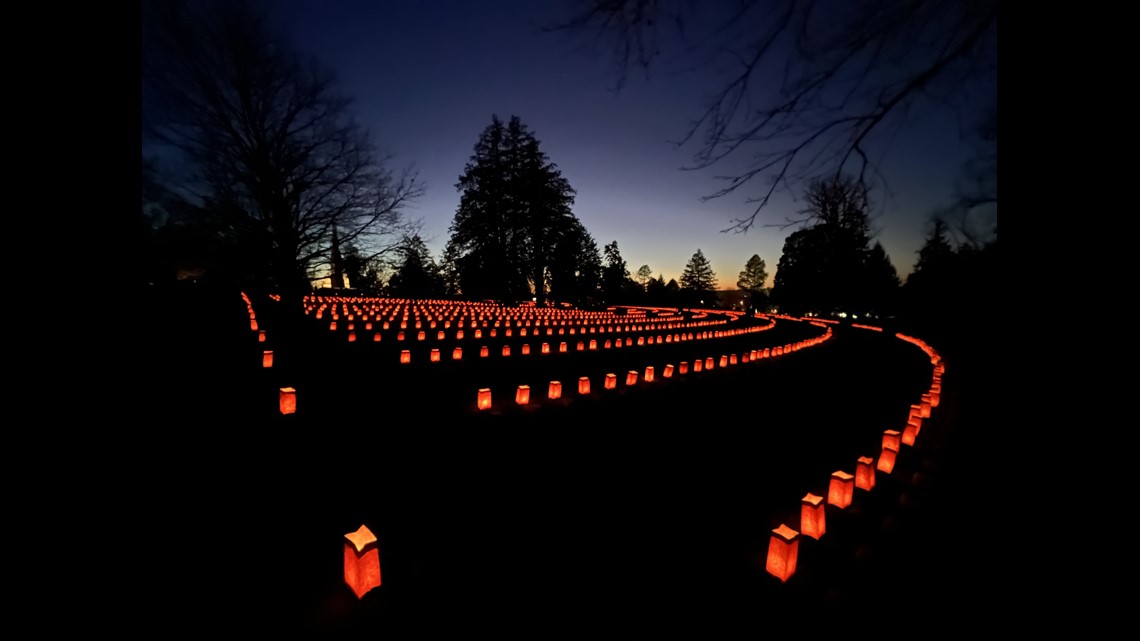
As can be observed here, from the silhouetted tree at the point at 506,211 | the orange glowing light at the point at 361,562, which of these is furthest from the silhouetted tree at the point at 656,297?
the orange glowing light at the point at 361,562

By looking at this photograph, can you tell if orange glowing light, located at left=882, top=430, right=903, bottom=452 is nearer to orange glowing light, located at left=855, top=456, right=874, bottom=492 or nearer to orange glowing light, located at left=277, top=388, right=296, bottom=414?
orange glowing light, located at left=855, top=456, right=874, bottom=492

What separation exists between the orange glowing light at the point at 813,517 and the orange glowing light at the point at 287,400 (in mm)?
6623

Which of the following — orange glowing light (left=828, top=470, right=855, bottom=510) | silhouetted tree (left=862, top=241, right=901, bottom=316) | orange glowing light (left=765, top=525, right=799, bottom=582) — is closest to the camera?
orange glowing light (left=765, top=525, right=799, bottom=582)

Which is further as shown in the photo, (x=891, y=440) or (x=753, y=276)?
(x=753, y=276)

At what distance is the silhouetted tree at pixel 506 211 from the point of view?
32.4 m

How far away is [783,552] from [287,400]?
21.3 ft

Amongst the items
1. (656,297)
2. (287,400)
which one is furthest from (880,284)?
(287,400)

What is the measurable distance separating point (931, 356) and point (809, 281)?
24.6 m

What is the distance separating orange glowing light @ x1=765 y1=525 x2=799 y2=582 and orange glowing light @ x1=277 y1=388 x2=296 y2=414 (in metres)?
6.34

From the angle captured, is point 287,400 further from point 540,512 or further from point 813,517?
point 813,517

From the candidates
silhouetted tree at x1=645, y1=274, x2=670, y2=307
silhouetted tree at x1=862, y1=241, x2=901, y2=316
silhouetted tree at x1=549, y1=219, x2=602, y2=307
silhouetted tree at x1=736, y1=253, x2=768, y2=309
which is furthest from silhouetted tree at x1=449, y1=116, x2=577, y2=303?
silhouetted tree at x1=736, y1=253, x2=768, y2=309

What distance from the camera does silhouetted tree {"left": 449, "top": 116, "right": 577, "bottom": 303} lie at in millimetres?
32375

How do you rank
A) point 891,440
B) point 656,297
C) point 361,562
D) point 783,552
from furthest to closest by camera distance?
1. point 656,297
2. point 891,440
3. point 783,552
4. point 361,562

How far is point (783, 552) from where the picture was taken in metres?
3.15
